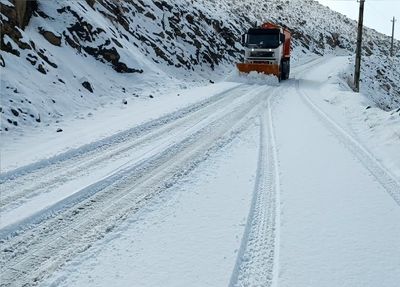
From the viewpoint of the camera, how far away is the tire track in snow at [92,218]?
4.15 m

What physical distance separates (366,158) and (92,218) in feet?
17.3

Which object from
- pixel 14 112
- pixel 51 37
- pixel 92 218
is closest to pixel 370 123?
pixel 92 218

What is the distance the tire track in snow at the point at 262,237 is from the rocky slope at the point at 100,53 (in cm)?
584

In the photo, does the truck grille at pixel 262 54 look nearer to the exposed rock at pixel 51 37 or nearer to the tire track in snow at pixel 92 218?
the exposed rock at pixel 51 37

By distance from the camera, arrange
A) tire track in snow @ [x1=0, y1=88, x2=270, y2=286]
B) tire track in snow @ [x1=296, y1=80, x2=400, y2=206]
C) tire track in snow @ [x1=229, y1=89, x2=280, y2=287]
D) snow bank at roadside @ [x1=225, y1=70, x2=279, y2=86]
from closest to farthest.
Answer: tire track in snow @ [x1=229, y1=89, x2=280, y2=287] → tire track in snow @ [x1=0, y1=88, x2=270, y2=286] → tire track in snow @ [x1=296, y1=80, x2=400, y2=206] → snow bank at roadside @ [x1=225, y1=70, x2=279, y2=86]

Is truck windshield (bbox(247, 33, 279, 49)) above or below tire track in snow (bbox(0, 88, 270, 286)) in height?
above

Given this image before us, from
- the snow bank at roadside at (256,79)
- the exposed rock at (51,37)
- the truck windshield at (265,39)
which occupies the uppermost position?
the truck windshield at (265,39)

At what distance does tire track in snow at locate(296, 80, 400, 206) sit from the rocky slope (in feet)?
21.4

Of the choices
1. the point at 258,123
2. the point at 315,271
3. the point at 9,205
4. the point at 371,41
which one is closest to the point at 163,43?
the point at 258,123

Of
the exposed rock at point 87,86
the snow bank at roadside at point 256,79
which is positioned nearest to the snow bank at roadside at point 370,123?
the snow bank at roadside at point 256,79

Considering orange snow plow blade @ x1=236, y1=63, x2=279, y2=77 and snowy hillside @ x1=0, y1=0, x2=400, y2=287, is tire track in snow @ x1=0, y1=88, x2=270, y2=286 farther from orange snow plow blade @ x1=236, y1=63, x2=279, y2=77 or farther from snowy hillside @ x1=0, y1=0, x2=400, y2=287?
orange snow plow blade @ x1=236, y1=63, x2=279, y2=77

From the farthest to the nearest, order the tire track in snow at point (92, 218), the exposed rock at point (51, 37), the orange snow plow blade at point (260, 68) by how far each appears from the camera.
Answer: the orange snow plow blade at point (260, 68) → the exposed rock at point (51, 37) → the tire track in snow at point (92, 218)

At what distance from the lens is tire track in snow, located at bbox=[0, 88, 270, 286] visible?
4148 mm

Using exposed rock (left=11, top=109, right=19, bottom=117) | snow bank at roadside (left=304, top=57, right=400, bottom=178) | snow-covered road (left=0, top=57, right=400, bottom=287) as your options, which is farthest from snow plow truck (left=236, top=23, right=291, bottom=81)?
exposed rock (left=11, top=109, right=19, bottom=117)
